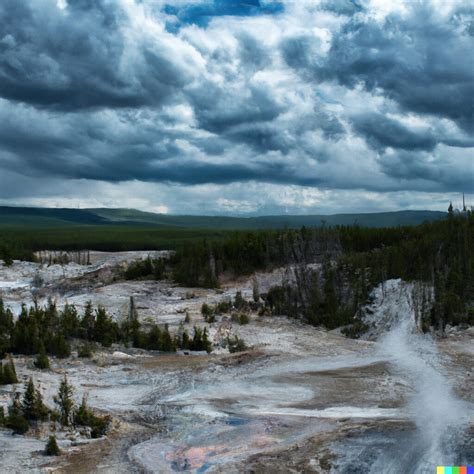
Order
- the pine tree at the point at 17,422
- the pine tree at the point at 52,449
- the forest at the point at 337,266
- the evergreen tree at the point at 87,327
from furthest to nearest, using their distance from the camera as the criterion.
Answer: the forest at the point at 337,266 → the evergreen tree at the point at 87,327 → the pine tree at the point at 17,422 → the pine tree at the point at 52,449

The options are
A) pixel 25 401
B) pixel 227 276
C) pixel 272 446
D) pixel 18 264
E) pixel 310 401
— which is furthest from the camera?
pixel 18 264

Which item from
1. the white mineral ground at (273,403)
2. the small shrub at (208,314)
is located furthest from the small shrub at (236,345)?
the small shrub at (208,314)

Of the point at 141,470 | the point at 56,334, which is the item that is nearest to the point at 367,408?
the point at 141,470

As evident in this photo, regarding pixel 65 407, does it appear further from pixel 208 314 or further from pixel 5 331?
pixel 208 314

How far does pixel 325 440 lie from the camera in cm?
1063

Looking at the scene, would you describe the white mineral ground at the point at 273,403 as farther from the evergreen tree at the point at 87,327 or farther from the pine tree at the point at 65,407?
the evergreen tree at the point at 87,327

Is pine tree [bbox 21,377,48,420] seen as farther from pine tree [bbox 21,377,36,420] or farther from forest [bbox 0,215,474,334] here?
forest [bbox 0,215,474,334]

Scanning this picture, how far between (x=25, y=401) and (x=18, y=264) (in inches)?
1419

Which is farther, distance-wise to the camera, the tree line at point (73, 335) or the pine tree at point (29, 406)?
the tree line at point (73, 335)

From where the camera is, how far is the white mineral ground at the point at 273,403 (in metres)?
9.88

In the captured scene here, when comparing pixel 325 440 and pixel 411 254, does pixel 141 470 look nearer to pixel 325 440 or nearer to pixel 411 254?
pixel 325 440

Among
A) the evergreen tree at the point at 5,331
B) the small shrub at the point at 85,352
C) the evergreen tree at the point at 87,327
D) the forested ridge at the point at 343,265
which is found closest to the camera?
the small shrub at the point at 85,352

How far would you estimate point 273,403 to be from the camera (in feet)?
42.7

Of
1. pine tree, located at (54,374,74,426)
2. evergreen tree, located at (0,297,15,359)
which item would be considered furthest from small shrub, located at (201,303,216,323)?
pine tree, located at (54,374,74,426)
